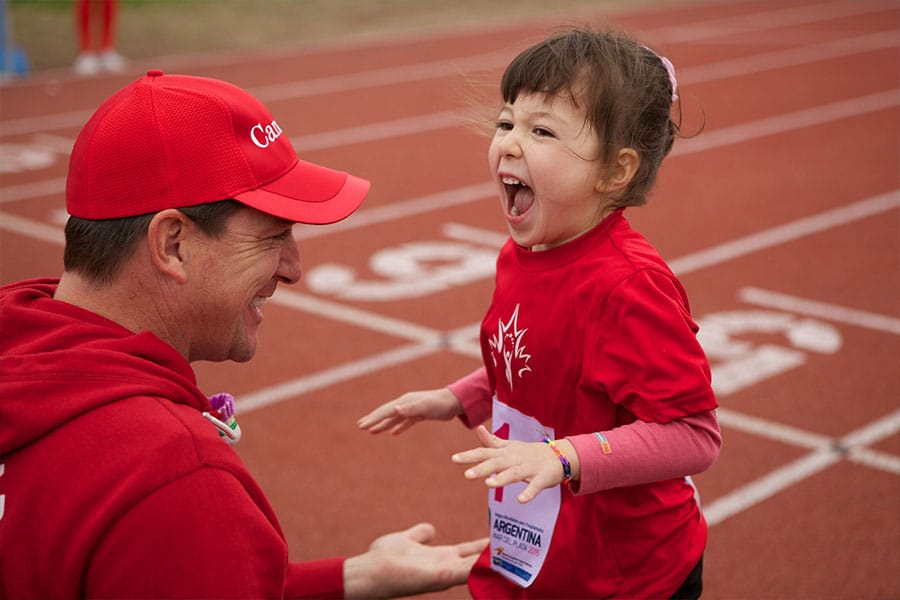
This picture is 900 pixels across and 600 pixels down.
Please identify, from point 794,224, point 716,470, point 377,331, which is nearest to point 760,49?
point 794,224

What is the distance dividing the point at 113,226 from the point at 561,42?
3.91ft

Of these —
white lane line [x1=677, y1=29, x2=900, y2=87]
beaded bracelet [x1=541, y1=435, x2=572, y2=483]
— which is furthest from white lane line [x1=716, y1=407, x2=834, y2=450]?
white lane line [x1=677, y1=29, x2=900, y2=87]

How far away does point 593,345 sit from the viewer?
2539 mm

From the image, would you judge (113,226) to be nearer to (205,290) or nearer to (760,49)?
(205,290)

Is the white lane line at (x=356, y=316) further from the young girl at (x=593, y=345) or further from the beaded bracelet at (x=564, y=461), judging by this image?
the beaded bracelet at (x=564, y=461)

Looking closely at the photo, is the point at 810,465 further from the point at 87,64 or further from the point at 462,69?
the point at 87,64

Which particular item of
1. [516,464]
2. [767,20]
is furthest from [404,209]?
[767,20]

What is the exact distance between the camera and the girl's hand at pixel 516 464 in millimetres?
2260

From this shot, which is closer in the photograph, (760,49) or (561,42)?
(561,42)

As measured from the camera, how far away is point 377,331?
677 centimetres

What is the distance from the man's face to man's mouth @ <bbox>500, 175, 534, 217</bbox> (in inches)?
24.4

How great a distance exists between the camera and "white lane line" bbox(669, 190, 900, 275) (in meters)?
7.98

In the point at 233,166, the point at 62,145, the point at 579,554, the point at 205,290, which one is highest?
the point at 233,166

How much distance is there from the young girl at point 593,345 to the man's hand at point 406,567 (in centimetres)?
8
